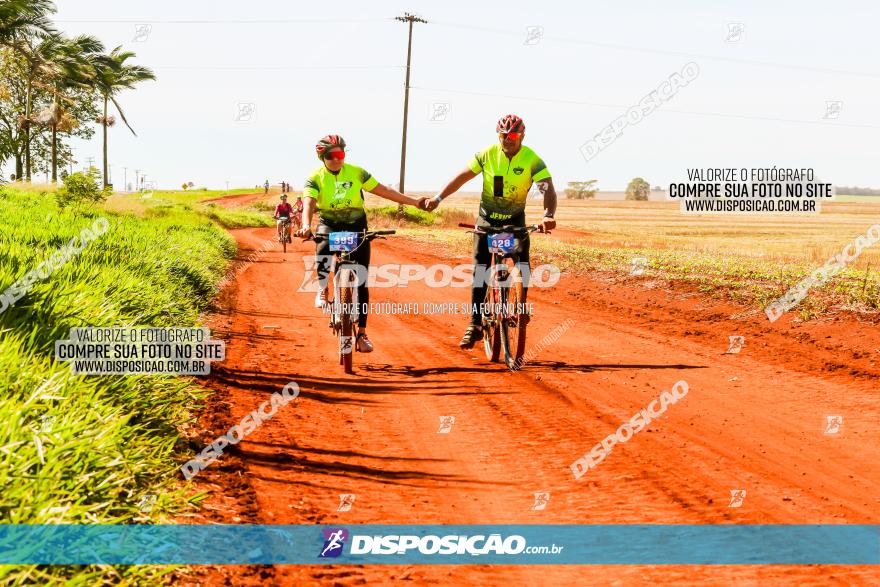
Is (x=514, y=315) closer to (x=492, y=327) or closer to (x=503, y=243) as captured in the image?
(x=492, y=327)

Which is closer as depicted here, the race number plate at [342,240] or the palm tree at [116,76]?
the race number plate at [342,240]

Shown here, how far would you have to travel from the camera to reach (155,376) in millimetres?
6082

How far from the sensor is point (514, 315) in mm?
9039

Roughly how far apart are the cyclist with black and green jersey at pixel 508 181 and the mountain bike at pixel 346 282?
1094 mm

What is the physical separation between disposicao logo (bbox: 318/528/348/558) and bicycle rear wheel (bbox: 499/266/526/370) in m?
4.91

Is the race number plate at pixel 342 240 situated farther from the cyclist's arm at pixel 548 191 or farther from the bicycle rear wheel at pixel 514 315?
the cyclist's arm at pixel 548 191

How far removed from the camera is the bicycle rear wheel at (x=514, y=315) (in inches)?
352

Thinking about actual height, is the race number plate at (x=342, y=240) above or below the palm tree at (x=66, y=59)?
below

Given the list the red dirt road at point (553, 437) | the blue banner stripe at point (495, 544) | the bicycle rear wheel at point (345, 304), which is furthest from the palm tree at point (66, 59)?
the blue banner stripe at point (495, 544)

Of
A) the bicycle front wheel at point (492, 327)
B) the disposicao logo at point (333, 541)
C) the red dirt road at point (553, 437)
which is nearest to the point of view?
the disposicao logo at point (333, 541)

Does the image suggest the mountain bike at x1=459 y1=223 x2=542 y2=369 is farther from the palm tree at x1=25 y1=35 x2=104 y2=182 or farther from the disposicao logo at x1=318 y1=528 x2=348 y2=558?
the palm tree at x1=25 y1=35 x2=104 y2=182

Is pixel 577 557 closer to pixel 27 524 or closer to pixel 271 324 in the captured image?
pixel 27 524

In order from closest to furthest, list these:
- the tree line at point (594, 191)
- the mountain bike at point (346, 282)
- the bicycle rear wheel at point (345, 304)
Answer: the mountain bike at point (346, 282), the bicycle rear wheel at point (345, 304), the tree line at point (594, 191)

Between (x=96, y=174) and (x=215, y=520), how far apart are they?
25.5m
